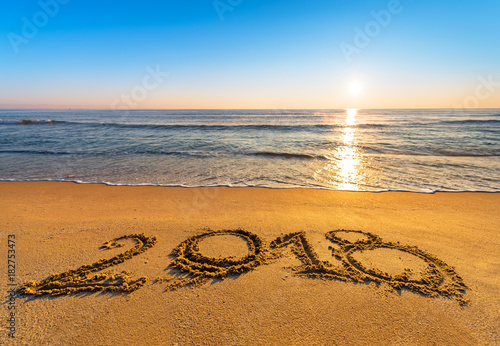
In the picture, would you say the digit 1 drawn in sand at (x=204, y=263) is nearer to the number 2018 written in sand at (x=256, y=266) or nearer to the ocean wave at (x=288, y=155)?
the number 2018 written in sand at (x=256, y=266)

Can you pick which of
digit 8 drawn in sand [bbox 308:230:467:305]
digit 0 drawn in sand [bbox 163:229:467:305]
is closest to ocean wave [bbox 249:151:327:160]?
digit 0 drawn in sand [bbox 163:229:467:305]

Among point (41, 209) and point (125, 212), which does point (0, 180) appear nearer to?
point (41, 209)

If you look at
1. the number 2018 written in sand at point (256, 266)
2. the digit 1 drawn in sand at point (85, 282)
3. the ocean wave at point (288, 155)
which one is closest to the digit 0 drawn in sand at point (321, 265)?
the number 2018 written in sand at point (256, 266)

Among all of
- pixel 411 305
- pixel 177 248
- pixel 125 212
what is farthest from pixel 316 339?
pixel 125 212

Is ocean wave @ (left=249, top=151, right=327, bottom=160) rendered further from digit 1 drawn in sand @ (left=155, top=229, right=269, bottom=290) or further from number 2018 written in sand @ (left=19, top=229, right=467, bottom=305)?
digit 1 drawn in sand @ (left=155, top=229, right=269, bottom=290)

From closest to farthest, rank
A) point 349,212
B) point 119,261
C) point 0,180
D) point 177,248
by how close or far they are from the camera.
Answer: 1. point 119,261
2. point 177,248
3. point 349,212
4. point 0,180

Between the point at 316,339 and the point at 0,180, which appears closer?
the point at 316,339
